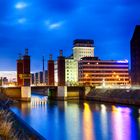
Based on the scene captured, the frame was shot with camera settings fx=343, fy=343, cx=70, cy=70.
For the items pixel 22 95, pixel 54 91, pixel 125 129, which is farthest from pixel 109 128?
pixel 54 91

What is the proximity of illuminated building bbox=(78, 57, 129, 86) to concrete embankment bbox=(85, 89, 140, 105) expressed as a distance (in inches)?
2190

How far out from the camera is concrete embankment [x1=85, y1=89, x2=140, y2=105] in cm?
8638

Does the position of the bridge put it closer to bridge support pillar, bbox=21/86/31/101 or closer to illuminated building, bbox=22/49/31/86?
bridge support pillar, bbox=21/86/31/101

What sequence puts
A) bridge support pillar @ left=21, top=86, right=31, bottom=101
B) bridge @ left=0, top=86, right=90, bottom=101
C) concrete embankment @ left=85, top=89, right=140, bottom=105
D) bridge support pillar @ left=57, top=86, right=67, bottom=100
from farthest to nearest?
bridge support pillar @ left=57, top=86, right=67, bottom=100
bridge @ left=0, top=86, right=90, bottom=101
bridge support pillar @ left=21, top=86, right=31, bottom=101
concrete embankment @ left=85, top=89, right=140, bottom=105

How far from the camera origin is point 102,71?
595ft

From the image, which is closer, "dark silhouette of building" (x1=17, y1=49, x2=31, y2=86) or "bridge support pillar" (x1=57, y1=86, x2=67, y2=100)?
"dark silhouette of building" (x1=17, y1=49, x2=31, y2=86)

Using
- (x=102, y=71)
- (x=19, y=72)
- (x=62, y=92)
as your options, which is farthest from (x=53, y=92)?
(x=102, y=71)

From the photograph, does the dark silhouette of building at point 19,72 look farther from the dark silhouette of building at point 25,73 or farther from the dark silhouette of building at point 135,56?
the dark silhouette of building at point 135,56

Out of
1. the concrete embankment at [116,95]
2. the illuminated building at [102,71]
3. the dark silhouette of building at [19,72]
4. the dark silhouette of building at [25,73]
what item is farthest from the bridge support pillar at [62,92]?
the illuminated building at [102,71]

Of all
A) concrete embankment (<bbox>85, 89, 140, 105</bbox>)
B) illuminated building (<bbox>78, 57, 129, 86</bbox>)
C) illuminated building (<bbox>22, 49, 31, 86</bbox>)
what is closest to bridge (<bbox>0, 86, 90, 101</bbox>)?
illuminated building (<bbox>22, 49, 31, 86</bbox>)

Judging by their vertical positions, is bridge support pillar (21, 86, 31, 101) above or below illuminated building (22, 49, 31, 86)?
below

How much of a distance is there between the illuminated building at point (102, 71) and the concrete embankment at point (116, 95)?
2190 inches

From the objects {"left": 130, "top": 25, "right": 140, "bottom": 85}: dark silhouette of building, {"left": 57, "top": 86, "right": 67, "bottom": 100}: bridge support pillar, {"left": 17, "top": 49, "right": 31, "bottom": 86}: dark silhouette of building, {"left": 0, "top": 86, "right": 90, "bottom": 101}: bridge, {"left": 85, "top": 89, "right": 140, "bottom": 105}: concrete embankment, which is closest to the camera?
{"left": 85, "top": 89, "right": 140, "bottom": 105}: concrete embankment

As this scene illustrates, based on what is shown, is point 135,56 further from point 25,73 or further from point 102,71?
point 102,71
